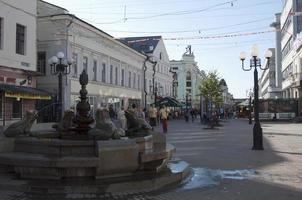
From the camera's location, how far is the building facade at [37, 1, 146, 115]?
3638 centimetres

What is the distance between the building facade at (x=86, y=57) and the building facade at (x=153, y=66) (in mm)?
7492

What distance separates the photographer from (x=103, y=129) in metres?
11.3

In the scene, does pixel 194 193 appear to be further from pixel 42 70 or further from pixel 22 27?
pixel 42 70

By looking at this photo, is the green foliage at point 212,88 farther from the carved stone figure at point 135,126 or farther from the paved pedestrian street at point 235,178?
the carved stone figure at point 135,126

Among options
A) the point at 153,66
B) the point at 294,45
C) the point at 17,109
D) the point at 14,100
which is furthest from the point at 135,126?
the point at 294,45

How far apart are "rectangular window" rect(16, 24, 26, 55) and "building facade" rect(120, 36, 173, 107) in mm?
30514

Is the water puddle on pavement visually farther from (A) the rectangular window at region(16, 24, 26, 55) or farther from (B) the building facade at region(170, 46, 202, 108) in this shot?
(B) the building facade at region(170, 46, 202, 108)

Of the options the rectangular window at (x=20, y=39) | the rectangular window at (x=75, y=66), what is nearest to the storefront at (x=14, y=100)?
the rectangular window at (x=20, y=39)

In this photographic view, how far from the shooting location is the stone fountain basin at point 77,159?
31.8 ft

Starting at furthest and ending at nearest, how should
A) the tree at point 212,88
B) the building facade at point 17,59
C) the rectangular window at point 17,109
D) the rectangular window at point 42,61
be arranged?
the tree at point 212,88 → the rectangular window at point 42,61 → the rectangular window at point 17,109 → the building facade at point 17,59

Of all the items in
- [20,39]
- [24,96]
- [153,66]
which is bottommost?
[24,96]

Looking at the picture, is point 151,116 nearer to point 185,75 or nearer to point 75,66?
point 75,66

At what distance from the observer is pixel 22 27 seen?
3036cm

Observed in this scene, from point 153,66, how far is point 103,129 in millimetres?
56108
